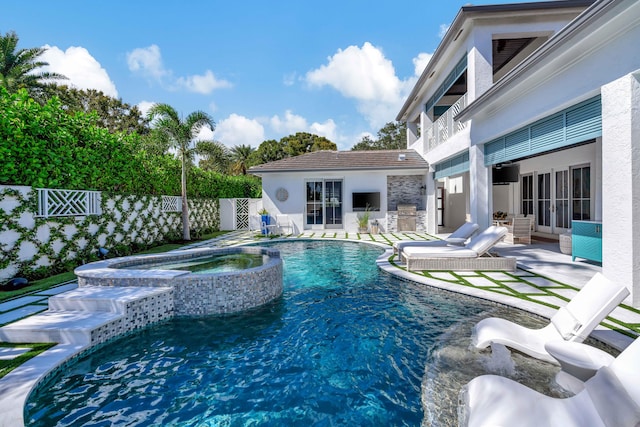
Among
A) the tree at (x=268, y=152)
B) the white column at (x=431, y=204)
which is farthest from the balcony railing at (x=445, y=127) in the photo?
the tree at (x=268, y=152)

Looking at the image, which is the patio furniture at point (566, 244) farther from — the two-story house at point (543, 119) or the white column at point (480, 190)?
the white column at point (480, 190)

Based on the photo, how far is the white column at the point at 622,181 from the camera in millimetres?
4848

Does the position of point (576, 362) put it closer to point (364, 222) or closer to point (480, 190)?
point (480, 190)

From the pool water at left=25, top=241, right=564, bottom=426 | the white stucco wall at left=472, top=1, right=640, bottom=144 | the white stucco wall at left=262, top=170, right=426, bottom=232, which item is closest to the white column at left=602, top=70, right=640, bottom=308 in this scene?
the white stucco wall at left=472, top=1, right=640, bottom=144

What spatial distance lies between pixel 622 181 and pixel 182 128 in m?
14.7

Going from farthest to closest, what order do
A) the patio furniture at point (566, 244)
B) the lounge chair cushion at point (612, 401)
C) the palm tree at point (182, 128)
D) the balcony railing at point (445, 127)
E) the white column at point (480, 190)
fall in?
the palm tree at point (182, 128) < the balcony railing at point (445, 127) < the white column at point (480, 190) < the patio furniture at point (566, 244) < the lounge chair cushion at point (612, 401)

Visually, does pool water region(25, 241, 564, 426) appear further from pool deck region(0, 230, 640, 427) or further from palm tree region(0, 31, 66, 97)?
palm tree region(0, 31, 66, 97)

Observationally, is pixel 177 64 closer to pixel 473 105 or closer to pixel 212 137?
pixel 212 137

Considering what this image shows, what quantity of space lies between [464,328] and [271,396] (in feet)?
9.94

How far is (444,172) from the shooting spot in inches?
576

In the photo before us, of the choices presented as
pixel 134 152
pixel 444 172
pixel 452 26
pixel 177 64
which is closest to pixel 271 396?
pixel 134 152

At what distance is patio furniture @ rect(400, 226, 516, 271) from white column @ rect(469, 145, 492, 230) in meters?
2.85

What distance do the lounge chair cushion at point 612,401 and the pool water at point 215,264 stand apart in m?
5.90

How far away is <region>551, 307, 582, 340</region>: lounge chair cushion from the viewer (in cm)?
348
